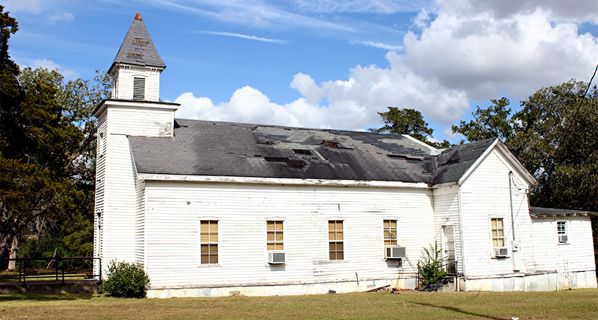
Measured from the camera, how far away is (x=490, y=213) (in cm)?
2698

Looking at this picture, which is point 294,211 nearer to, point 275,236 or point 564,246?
point 275,236

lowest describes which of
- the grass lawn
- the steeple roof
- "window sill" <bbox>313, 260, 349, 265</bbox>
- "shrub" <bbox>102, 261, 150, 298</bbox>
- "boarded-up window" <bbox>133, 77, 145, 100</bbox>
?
the grass lawn

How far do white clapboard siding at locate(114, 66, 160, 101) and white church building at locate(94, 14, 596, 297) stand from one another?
0.05 m

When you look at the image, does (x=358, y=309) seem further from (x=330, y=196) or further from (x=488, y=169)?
(x=488, y=169)

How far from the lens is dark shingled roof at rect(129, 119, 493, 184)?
79.8 feet

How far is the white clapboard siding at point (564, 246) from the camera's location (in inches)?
1102

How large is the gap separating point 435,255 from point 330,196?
560 centimetres

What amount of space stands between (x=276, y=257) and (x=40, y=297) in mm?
8854

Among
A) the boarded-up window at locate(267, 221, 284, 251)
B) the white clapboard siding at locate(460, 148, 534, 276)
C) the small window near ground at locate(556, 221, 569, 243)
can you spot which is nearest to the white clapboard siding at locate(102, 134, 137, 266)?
the boarded-up window at locate(267, 221, 284, 251)

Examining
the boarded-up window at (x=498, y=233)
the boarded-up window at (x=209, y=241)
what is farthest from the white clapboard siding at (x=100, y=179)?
the boarded-up window at (x=498, y=233)

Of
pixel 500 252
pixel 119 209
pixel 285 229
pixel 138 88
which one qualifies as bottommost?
pixel 500 252

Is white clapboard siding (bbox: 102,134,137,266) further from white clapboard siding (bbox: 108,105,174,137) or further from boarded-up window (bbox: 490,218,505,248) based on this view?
boarded-up window (bbox: 490,218,505,248)

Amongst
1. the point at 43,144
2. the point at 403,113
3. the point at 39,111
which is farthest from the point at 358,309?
the point at 403,113

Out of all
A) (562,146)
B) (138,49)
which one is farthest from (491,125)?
(138,49)
